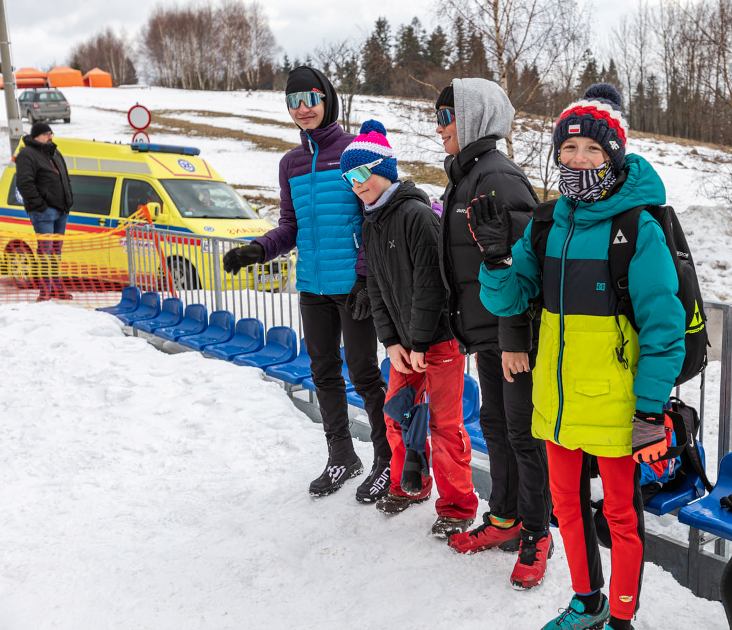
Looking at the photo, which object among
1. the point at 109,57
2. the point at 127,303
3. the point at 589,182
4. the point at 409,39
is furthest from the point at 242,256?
the point at 109,57

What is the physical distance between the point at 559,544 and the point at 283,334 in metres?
3.50

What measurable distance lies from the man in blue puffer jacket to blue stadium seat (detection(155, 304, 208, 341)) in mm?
3342

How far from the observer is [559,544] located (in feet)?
10.3

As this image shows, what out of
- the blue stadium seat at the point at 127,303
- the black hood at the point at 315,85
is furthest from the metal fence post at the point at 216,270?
the black hood at the point at 315,85

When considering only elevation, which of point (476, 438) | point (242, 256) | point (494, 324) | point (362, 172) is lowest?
point (476, 438)

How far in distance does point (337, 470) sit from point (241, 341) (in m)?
2.86

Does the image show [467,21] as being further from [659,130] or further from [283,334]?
[659,130]

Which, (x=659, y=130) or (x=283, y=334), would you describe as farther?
(x=659, y=130)

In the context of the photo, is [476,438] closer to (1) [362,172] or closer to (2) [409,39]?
(1) [362,172]

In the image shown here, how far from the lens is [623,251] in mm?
2186

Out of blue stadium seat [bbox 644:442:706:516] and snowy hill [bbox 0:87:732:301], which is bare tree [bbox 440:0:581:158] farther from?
blue stadium seat [bbox 644:442:706:516]

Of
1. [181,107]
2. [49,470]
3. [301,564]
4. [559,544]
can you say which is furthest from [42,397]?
[181,107]

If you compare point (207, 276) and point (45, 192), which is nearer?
point (207, 276)

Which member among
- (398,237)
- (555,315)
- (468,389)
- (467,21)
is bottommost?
(468,389)
